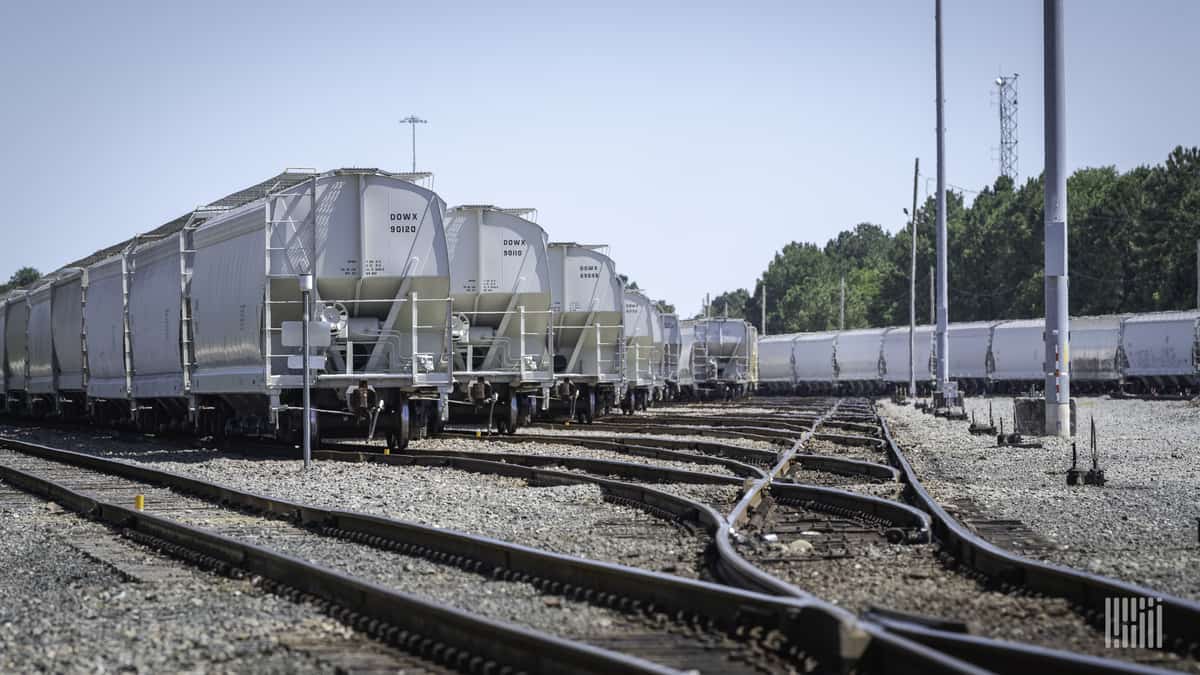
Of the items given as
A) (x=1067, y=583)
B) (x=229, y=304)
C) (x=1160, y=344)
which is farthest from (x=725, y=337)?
(x=1067, y=583)

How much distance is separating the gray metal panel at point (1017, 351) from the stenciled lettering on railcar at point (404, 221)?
45.7 m

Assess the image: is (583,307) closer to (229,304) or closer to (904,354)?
(229,304)

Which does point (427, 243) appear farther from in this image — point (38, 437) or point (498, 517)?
point (38, 437)

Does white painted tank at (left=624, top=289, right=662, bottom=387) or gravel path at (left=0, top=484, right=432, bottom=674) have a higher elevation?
white painted tank at (left=624, top=289, right=662, bottom=387)

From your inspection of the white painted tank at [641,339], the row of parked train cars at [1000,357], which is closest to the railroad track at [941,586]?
the white painted tank at [641,339]

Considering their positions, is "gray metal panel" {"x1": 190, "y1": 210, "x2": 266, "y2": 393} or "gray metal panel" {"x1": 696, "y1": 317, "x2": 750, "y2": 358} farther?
"gray metal panel" {"x1": 696, "y1": 317, "x2": 750, "y2": 358}

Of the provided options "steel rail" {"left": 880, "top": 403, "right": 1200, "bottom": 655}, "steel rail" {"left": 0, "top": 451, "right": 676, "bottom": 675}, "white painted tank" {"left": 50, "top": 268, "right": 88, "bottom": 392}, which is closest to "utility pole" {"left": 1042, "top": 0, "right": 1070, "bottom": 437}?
"steel rail" {"left": 880, "top": 403, "right": 1200, "bottom": 655}

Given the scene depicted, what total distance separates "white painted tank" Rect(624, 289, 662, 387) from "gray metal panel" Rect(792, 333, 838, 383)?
102ft

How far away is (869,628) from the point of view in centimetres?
507

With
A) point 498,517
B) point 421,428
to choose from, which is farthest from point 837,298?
point 498,517

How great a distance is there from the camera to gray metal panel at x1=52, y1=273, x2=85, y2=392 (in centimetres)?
3008

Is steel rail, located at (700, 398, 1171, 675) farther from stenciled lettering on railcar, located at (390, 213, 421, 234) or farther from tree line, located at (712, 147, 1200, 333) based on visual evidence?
tree line, located at (712, 147, 1200, 333)

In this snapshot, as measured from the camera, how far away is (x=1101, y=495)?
40.9 feet

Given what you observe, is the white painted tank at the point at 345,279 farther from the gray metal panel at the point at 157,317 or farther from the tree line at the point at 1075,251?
the tree line at the point at 1075,251
